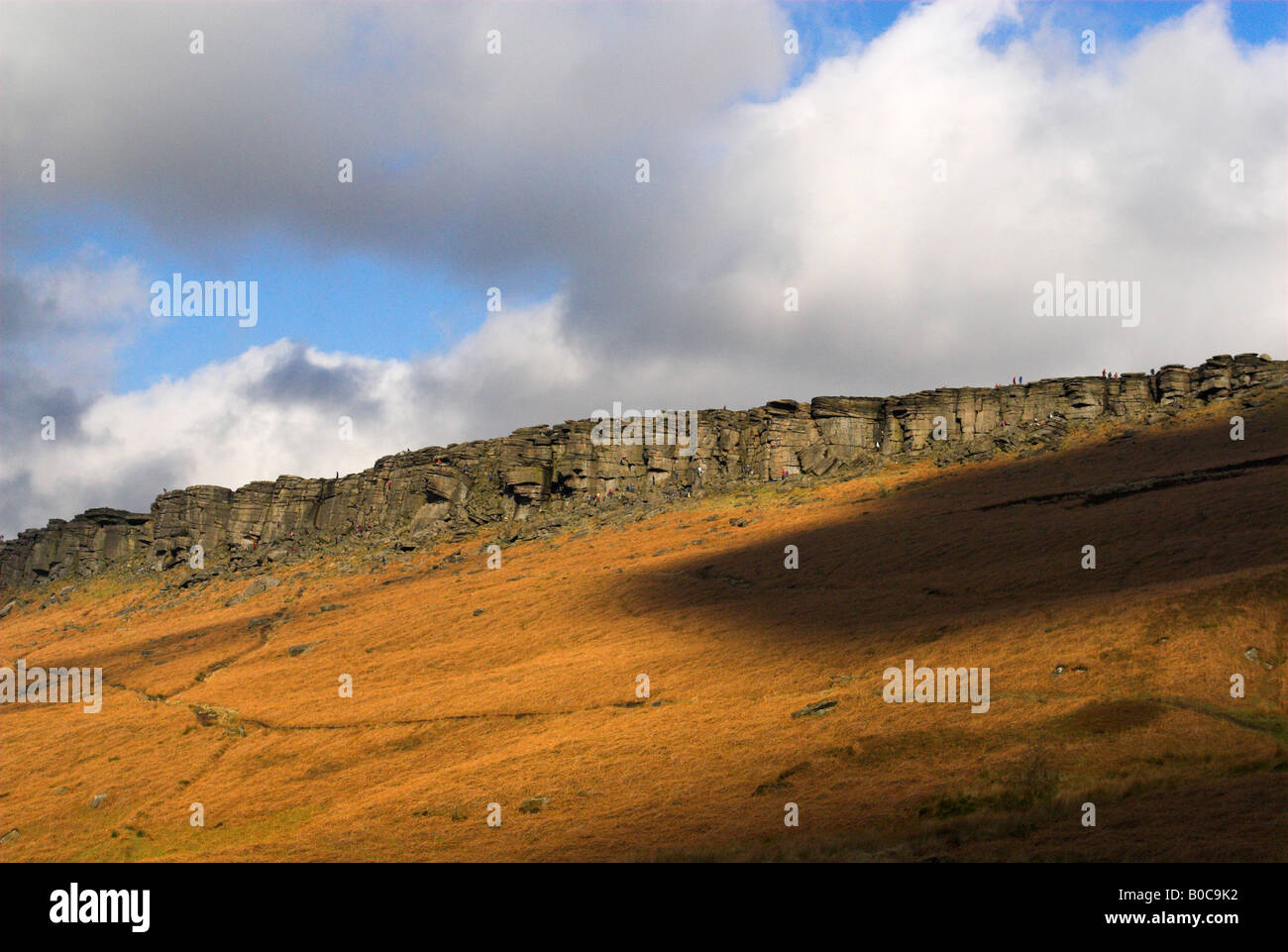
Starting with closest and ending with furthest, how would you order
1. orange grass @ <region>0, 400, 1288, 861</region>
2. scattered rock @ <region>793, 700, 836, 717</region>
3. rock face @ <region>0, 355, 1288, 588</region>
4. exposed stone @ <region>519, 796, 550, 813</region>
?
orange grass @ <region>0, 400, 1288, 861</region>, exposed stone @ <region>519, 796, 550, 813</region>, scattered rock @ <region>793, 700, 836, 717</region>, rock face @ <region>0, 355, 1288, 588</region>

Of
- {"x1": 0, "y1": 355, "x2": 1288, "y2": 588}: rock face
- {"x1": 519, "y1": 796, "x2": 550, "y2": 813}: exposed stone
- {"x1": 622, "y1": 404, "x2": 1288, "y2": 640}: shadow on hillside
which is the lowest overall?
{"x1": 519, "y1": 796, "x2": 550, "y2": 813}: exposed stone

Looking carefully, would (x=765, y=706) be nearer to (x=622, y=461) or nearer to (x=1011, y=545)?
(x=1011, y=545)

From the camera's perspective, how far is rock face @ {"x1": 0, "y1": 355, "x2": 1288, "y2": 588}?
95.2 metres

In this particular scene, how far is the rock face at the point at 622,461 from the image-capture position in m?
Result: 95.2

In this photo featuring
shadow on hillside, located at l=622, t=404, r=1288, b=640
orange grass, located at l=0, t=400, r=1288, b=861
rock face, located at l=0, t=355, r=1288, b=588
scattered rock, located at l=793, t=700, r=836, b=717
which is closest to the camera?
orange grass, located at l=0, t=400, r=1288, b=861

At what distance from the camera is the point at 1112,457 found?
2987 inches

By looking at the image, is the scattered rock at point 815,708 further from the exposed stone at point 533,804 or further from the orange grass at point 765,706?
the exposed stone at point 533,804

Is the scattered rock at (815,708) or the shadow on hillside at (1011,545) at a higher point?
the shadow on hillside at (1011,545)

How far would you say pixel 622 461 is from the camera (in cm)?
11806

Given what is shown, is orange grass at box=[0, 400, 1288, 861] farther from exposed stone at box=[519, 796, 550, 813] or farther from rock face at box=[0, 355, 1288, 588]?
rock face at box=[0, 355, 1288, 588]

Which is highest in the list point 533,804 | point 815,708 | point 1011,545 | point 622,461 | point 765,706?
point 622,461

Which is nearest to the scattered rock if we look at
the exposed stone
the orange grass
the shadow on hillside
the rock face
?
the orange grass

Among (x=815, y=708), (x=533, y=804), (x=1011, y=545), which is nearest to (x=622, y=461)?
(x=1011, y=545)

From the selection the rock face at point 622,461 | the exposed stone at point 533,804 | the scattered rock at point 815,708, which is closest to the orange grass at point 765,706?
the exposed stone at point 533,804
